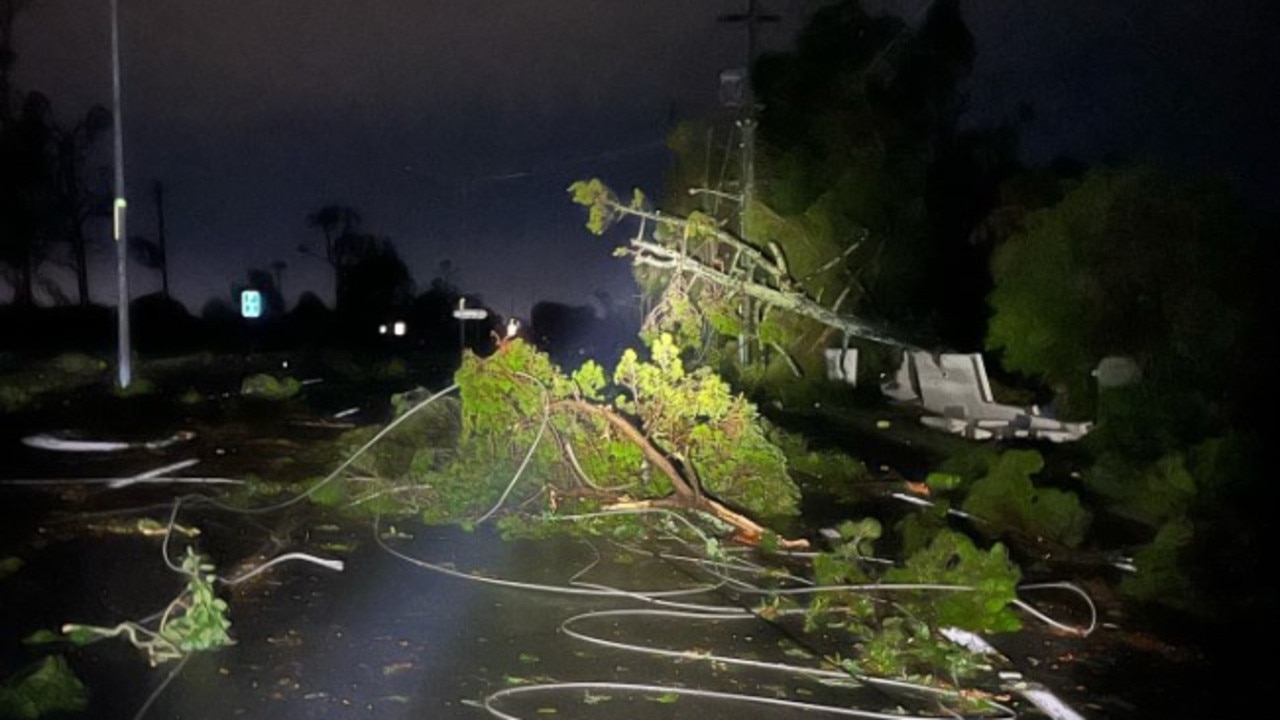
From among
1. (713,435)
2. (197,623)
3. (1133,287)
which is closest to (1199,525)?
(713,435)

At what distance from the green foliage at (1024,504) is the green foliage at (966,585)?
3.10 m

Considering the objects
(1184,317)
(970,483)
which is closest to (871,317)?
(1184,317)

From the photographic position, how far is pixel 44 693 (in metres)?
6.64

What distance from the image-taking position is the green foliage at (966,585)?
9125 millimetres

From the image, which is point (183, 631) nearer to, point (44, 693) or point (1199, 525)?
point (44, 693)

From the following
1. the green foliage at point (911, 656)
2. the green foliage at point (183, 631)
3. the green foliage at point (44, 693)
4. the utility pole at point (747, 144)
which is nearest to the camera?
the green foliage at point (44, 693)

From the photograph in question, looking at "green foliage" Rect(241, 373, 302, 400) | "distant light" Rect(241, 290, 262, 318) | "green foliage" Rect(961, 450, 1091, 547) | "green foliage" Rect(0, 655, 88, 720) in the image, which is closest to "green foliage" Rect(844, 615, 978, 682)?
"green foliage" Rect(961, 450, 1091, 547)

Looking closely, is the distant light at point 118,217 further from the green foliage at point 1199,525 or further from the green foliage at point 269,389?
the green foliage at point 1199,525

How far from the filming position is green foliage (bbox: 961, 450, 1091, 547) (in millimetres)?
12695

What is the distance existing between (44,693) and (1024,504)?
9.67 m

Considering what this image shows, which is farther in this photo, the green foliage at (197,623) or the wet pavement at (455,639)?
the green foliage at (197,623)

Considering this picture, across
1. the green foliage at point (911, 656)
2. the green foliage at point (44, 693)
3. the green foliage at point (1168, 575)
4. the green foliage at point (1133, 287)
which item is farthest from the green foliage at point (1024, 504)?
the green foliage at point (44, 693)

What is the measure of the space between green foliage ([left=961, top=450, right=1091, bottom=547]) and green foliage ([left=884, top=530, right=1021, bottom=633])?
10.2 ft

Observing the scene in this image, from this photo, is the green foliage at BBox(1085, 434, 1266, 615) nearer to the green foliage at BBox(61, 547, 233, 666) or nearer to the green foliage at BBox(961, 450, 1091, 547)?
the green foliage at BBox(961, 450, 1091, 547)
